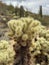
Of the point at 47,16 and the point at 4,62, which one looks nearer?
the point at 4,62

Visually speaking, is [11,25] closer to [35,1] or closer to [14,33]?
[14,33]

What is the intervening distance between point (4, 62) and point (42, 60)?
3.29m

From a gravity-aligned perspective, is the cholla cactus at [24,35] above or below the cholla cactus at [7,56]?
above

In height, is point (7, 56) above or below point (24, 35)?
below

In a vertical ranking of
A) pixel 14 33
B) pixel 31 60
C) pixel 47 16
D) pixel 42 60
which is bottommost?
pixel 47 16

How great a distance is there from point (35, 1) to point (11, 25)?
98.0ft

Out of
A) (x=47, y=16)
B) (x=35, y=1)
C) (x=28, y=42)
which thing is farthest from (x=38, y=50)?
(x=35, y=1)

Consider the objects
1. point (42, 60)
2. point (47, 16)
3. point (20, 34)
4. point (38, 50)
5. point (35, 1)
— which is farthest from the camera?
point (35, 1)

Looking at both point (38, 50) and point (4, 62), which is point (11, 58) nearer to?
point (4, 62)

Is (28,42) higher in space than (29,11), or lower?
higher

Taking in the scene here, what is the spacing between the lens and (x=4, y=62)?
36.8 feet

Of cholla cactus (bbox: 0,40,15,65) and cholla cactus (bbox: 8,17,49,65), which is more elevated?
cholla cactus (bbox: 8,17,49,65)

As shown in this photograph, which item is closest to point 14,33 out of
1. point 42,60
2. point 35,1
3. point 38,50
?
point 38,50

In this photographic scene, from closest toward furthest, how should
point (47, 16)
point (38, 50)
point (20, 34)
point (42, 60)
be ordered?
point (20, 34), point (38, 50), point (42, 60), point (47, 16)
